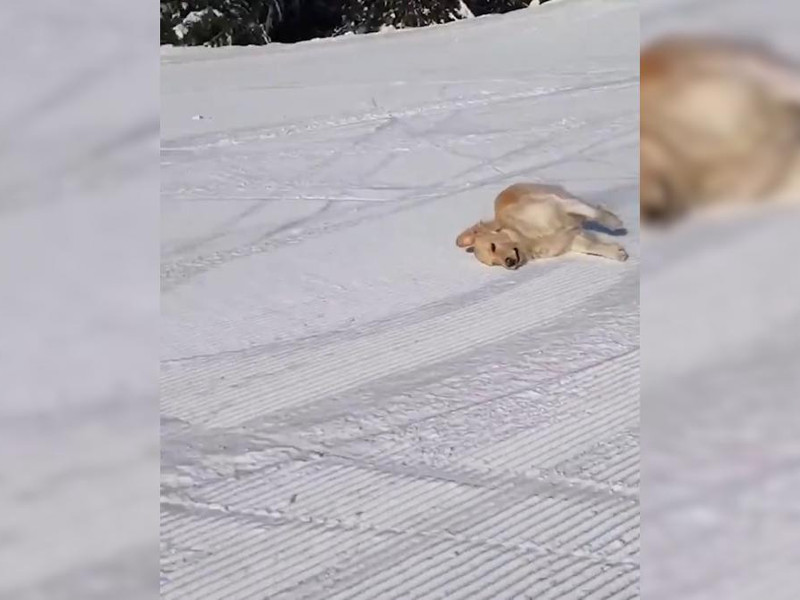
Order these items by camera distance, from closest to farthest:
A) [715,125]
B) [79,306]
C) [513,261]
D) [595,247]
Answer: [715,125]
[79,306]
[595,247]
[513,261]

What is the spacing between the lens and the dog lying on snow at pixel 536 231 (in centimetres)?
89

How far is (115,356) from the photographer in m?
0.59

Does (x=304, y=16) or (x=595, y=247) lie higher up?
(x=304, y=16)

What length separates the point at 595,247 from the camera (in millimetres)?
850

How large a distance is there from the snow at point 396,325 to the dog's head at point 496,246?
19 millimetres

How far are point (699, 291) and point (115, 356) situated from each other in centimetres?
37

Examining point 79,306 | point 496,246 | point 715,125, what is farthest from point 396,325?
point 715,125

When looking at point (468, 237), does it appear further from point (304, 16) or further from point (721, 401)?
point (721, 401)

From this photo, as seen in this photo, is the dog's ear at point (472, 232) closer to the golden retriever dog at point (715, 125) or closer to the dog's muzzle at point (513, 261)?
the dog's muzzle at point (513, 261)

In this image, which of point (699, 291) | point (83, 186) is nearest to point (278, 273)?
point (83, 186)

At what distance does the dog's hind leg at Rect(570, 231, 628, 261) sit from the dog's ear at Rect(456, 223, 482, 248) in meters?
0.14

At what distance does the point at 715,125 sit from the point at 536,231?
17.7 inches

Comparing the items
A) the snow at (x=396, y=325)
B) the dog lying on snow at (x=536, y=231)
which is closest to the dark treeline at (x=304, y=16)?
the snow at (x=396, y=325)

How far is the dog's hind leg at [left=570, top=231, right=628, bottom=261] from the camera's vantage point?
2.61ft
